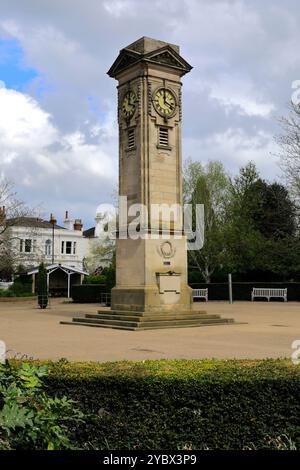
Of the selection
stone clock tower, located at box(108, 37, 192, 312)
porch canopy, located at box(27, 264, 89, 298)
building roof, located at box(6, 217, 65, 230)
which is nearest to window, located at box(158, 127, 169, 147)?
stone clock tower, located at box(108, 37, 192, 312)

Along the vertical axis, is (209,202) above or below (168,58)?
below

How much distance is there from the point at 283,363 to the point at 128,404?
214 centimetres

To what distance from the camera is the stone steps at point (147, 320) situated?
18.8 m

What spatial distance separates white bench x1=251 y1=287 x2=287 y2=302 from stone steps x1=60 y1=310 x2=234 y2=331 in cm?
1856

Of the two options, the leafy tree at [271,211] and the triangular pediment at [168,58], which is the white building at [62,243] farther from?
the triangular pediment at [168,58]

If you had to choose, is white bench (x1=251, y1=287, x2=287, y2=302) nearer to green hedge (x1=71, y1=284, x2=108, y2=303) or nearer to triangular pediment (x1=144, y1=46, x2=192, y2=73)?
green hedge (x1=71, y1=284, x2=108, y2=303)

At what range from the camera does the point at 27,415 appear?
4.25 metres

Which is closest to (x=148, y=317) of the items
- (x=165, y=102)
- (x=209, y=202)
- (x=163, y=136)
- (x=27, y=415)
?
(x=163, y=136)

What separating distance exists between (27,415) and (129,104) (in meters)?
18.7

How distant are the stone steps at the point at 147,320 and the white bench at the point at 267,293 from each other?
18563 millimetres

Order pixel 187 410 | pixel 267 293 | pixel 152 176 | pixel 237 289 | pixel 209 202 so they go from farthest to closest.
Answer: pixel 209 202 < pixel 237 289 < pixel 267 293 < pixel 152 176 < pixel 187 410

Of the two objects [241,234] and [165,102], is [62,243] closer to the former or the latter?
[241,234]

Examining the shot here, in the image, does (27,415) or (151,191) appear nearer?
(27,415)
